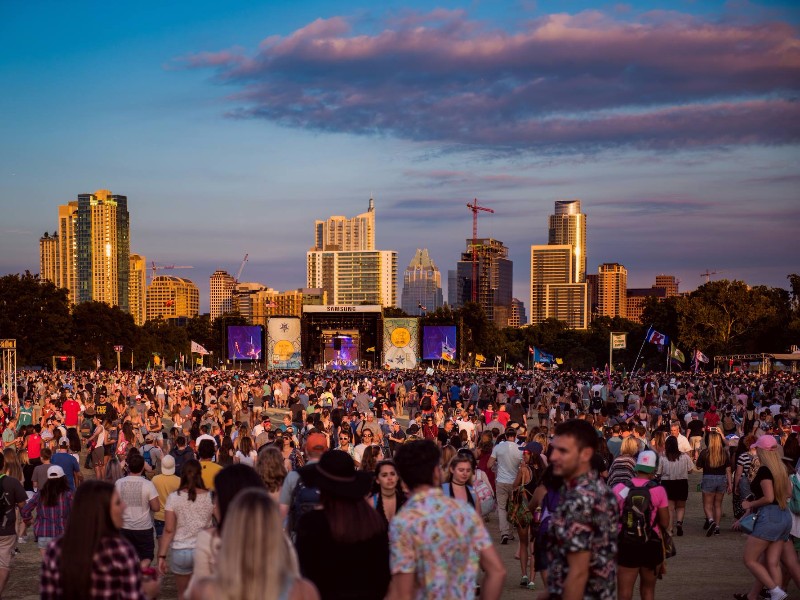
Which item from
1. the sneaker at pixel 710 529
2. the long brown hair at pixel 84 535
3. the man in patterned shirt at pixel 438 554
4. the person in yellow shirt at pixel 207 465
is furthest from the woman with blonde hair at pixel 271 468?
the sneaker at pixel 710 529

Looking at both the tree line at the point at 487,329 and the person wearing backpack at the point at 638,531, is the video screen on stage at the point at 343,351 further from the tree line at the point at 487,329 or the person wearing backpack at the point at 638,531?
the person wearing backpack at the point at 638,531

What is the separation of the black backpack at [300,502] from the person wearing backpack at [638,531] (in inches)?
93.6

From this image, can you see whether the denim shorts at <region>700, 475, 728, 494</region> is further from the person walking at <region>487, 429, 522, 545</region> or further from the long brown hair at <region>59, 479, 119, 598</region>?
the long brown hair at <region>59, 479, 119, 598</region>

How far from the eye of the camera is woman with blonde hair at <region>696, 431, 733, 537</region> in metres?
13.7

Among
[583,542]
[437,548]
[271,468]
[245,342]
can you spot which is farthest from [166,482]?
[245,342]

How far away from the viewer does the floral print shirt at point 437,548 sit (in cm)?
504

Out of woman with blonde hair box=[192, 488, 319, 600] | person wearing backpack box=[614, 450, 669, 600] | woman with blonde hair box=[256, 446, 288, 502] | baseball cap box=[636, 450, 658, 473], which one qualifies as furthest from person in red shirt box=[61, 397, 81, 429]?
woman with blonde hair box=[192, 488, 319, 600]

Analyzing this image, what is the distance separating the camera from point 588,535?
519cm

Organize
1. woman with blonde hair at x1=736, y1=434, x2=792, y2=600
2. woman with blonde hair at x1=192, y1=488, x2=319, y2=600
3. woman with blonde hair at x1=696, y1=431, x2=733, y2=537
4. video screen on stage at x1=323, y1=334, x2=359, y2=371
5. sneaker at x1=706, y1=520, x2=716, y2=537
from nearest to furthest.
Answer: woman with blonde hair at x1=192, y1=488, x2=319, y2=600, woman with blonde hair at x1=736, y1=434, x2=792, y2=600, woman with blonde hair at x1=696, y1=431, x2=733, y2=537, sneaker at x1=706, y1=520, x2=716, y2=537, video screen on stage at x1=323, y1=334, x2=359, y2=371

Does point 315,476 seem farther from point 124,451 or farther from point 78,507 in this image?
point 124,451

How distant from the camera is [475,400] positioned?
3406 centimetres

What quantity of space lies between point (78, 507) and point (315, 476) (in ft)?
4.34

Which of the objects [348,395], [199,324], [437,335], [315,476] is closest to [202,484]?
[315,476]

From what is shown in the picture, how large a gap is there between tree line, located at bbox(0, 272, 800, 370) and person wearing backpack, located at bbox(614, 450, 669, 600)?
247ft
